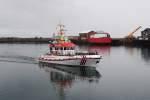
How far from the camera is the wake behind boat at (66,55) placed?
1369 inches

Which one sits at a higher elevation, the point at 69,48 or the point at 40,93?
the point at 69,48

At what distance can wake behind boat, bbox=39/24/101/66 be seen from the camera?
34.8 meters

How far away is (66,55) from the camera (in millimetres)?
35875

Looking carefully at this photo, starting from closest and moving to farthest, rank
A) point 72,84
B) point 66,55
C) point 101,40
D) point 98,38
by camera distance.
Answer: point 72,84 → point 66,55 → point 101,40 → point 98,38

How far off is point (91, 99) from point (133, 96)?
307 centimetres

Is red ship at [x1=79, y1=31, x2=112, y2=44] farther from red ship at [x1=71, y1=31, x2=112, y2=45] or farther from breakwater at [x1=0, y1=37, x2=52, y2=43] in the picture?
breakwater at [x1=0, y1=37, x2=52, y2=43]

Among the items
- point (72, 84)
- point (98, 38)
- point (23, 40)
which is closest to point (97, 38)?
point (98, 38)

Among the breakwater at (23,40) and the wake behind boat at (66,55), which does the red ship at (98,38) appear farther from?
the wake behind boat at (66,55)

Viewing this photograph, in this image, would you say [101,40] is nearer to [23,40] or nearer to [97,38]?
[97,38]

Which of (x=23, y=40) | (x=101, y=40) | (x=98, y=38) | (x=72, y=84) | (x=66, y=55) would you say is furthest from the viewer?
(x=23, y=40)

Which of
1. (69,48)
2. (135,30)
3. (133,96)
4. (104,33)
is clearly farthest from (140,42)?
(133,96)

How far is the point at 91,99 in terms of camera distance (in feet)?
67.7

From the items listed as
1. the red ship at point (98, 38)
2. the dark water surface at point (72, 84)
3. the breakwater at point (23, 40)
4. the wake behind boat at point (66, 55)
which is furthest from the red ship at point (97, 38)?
the dark water surface at point (72, 84)

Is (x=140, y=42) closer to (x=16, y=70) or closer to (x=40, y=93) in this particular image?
(x=16, y=70)
